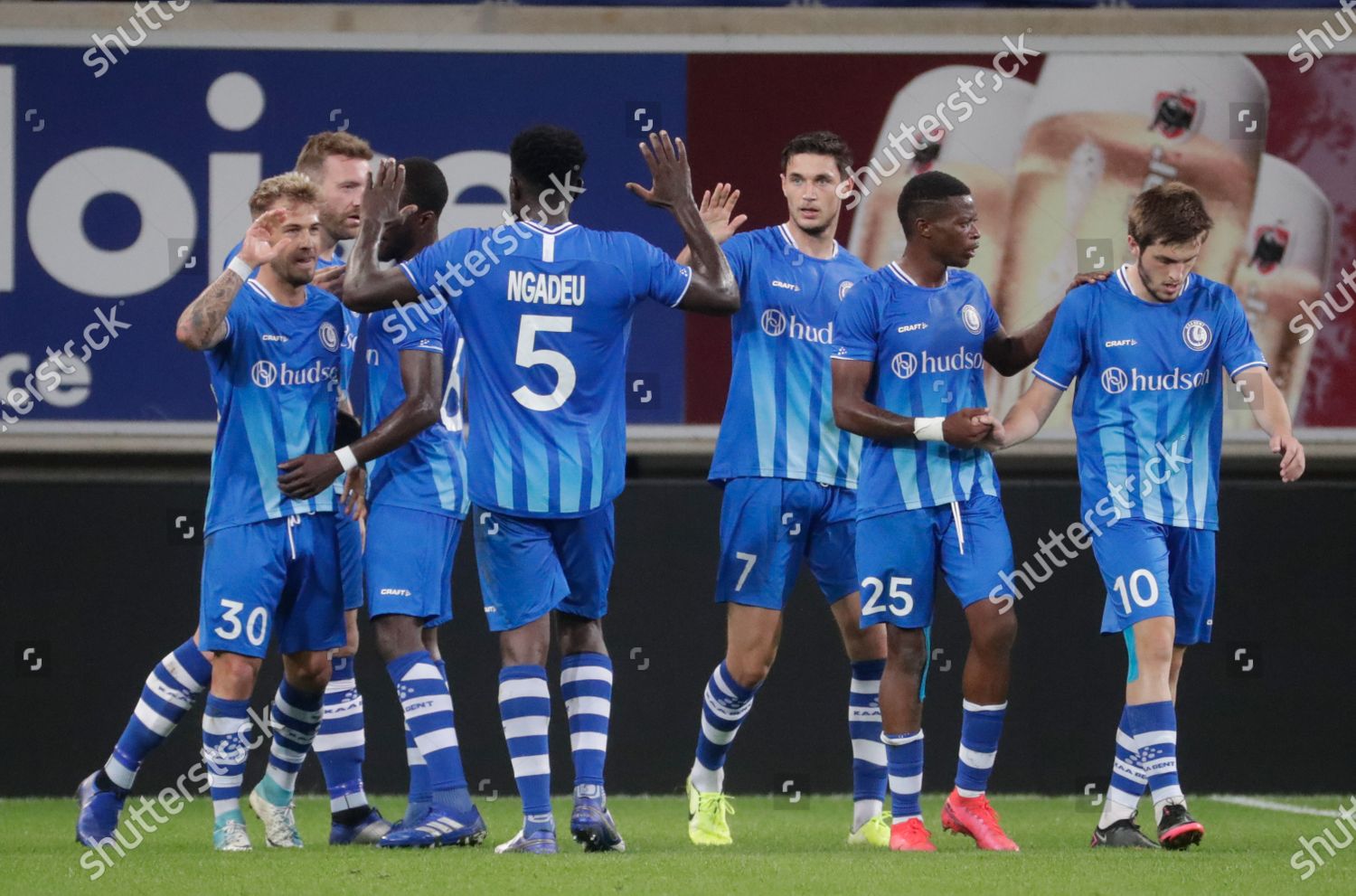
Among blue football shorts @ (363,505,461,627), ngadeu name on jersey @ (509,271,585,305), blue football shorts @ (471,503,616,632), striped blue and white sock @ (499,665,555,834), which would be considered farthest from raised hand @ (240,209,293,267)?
striped blue and white sock @ (499,665,555,834)

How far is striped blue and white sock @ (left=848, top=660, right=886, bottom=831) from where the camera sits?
21.2 feet

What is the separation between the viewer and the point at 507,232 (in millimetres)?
5668

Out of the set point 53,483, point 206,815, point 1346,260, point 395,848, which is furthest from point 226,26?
point 1346,260

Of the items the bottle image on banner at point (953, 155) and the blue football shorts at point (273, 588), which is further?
the bottle image on banner at point (953, 155)

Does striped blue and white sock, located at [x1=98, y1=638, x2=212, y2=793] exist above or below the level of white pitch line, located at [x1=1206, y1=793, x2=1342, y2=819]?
above

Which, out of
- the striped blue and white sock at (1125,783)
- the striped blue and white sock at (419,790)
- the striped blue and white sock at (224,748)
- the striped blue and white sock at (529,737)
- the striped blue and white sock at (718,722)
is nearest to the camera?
the striped blue and white sock at (529,737)

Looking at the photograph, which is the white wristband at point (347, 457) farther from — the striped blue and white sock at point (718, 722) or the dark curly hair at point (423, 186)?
the striped blue and white sock at point (718, 722)

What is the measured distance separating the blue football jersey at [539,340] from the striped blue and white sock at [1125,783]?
5.96ft

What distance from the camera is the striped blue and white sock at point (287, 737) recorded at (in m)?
6.23

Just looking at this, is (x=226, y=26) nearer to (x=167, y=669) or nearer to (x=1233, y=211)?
(x=167, y=669)

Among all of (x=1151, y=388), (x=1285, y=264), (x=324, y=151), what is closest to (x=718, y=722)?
(x=1151, y=388)

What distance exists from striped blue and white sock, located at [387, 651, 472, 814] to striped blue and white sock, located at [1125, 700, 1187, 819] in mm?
2095

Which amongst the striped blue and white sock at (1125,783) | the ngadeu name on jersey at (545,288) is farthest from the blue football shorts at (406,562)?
the striped blue and white sock at (1125,783)

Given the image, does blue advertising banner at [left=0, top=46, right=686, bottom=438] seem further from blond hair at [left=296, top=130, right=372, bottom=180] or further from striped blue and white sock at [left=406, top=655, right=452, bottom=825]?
striped blue and white sock at [left=406, top=655, right=452, bottom=825]
